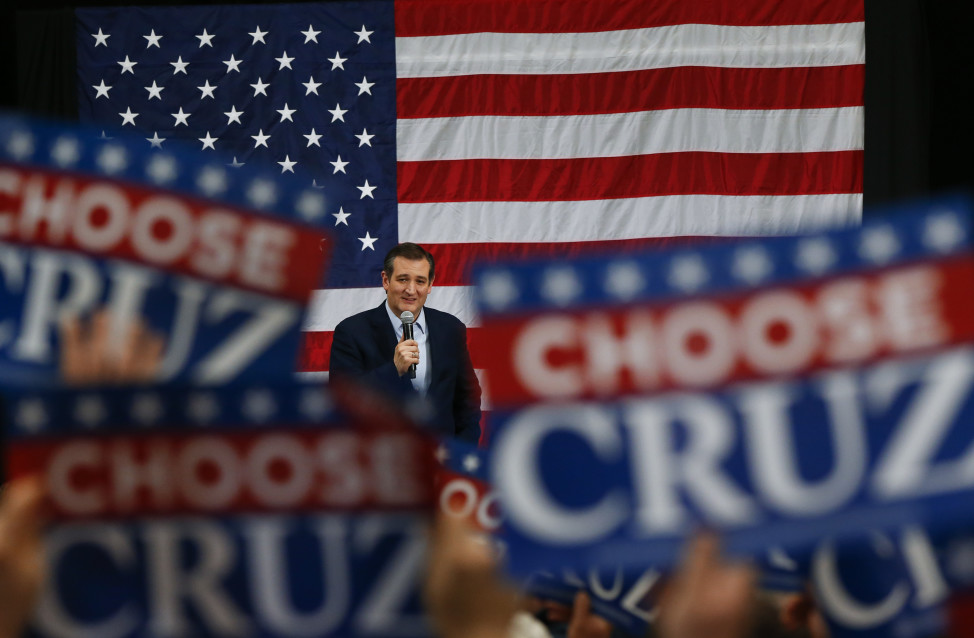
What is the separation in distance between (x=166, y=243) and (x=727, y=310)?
17.0 inches

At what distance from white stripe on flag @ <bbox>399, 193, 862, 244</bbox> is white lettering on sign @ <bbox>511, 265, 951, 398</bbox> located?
4157 millimetres

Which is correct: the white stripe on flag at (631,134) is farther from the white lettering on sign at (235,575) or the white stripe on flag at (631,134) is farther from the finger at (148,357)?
the white lettering on sign at (235,575)

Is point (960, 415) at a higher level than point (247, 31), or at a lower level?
lower

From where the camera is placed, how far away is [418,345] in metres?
3.34

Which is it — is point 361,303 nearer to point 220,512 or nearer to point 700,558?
point 220,512

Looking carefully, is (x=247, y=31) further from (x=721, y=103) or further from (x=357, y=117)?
(x=721, y=103)

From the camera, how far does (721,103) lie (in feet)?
15.9

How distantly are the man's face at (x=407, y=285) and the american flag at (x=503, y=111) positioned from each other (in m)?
1.44

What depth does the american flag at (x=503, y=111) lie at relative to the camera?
4848 mm

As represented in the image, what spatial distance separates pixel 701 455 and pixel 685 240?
13.7 ft

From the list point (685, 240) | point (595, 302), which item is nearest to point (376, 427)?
point (595, 302)

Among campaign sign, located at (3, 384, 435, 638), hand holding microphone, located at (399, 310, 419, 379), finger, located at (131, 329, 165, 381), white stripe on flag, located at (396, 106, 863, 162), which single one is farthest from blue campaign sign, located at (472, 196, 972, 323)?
white stripe on flag, located at (396, 106, 863, 162)

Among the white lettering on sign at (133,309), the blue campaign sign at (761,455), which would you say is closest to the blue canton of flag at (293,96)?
the white lettering on sign at (133,309)

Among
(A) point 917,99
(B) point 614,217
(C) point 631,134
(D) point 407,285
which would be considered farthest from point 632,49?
(D) point 407,285
